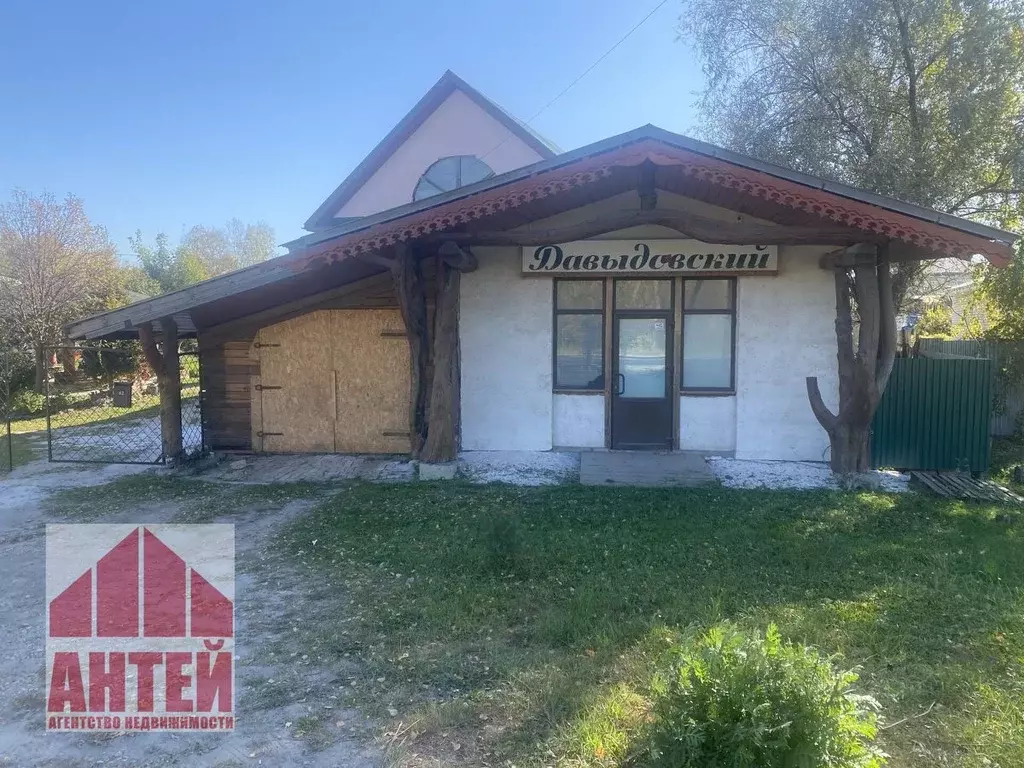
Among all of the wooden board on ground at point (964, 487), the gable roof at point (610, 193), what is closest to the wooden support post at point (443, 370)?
the gable roof at point (610, 193)

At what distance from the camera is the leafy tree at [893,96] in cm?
1130

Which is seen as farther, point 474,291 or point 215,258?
point 215,258

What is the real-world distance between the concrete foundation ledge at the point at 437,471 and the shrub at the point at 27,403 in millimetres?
14307

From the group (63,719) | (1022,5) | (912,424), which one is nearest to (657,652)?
(63,719)

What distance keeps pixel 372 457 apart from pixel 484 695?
278 inches

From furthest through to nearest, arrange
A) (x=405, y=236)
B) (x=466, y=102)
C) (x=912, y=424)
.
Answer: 1. (x=466, y=102)
2. (x=912, y=424)
3. (x=405, y=236)

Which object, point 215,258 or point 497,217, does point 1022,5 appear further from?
point 215,258

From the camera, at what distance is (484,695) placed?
3617 mm

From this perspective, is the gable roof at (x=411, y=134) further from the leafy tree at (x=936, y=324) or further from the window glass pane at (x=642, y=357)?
the leafy tree at (x=936, y=324)

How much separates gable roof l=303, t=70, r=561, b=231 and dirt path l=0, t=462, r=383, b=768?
1115 cm

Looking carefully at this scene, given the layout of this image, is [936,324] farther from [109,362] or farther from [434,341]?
[109,362]

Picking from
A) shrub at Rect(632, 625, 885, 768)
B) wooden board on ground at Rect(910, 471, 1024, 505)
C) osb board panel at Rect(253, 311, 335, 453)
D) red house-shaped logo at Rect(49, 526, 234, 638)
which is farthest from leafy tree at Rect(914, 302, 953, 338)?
red house-shaped logo at Rect(49, 526, 234, 638)

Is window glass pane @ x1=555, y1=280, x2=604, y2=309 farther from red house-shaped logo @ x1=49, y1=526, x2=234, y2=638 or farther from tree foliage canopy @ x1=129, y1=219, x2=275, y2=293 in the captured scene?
tree foliage canopy @ x1=129, y1=219, x2=275, y2=293

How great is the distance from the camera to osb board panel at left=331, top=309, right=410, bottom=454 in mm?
10414
